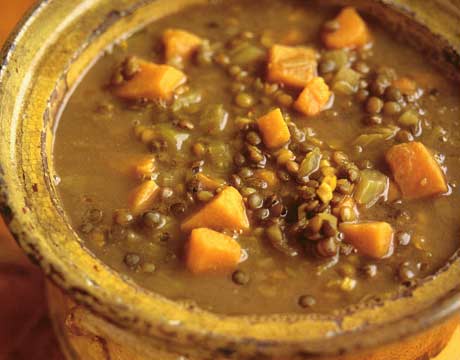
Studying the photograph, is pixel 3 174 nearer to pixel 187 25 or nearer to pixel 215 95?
pixel 215 95

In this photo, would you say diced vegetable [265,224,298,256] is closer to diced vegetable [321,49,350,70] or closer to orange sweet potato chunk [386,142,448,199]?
orange sweet potato chunk [386,142,448,199]

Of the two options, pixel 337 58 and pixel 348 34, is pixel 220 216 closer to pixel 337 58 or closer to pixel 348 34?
pixel 337 58

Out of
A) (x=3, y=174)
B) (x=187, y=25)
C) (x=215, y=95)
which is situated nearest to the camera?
(x=3, y=174)

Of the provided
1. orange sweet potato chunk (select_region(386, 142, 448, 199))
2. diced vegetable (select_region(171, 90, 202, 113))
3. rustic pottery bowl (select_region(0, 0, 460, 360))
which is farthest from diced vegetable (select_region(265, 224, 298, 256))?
diced vegetable (select_region(171, 90, 202, 113))

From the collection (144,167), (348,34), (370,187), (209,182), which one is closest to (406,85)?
(348,34)

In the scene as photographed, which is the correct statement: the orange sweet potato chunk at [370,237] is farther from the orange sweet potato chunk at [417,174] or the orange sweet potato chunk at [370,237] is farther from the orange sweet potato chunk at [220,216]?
the orange sweet potato chunk at [220,216]

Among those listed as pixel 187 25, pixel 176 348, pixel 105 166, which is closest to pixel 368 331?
pixel 176 348
